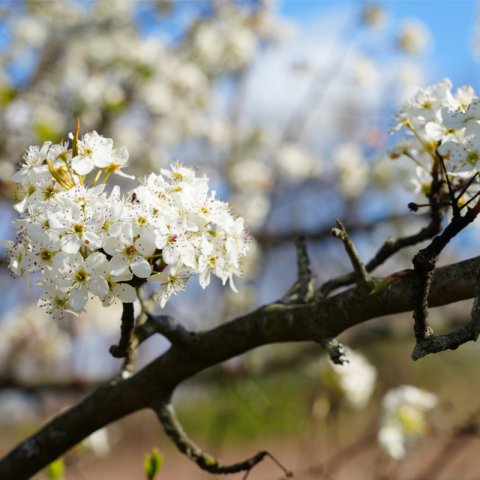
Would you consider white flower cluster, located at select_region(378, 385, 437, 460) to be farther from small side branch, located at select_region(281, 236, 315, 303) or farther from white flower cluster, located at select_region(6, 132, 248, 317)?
white flower cluster, located at select_region(6, 132, 248, 317)

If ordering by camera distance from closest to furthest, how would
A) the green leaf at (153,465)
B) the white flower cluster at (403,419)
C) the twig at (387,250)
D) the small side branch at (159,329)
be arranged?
the small side branch at (159,329) < the twig at (387,250) < the green leaf at (153,465) < the white flower cluster at (403,419)

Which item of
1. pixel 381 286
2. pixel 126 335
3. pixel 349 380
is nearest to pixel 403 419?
pixel 349 380

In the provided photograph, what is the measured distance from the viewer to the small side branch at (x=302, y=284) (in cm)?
168

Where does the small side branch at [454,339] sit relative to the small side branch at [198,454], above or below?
below

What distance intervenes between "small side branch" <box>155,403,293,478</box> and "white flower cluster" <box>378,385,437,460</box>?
65.9 inches

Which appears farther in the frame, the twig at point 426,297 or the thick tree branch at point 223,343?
the thick tree branch at point 223,343

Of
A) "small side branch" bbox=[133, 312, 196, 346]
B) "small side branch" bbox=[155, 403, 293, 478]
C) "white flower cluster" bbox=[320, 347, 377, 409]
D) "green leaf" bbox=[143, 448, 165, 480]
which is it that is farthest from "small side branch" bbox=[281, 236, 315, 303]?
"white flower cluster" bbox=[320, 347, 377, 409]

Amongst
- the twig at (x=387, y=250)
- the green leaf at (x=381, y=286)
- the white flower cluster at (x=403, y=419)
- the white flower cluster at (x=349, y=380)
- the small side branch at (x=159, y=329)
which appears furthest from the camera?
the white flower cluster at (x=349, y=380)

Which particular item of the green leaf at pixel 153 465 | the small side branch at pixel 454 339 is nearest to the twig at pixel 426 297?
the small side branch at pixel 454 339

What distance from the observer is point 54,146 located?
1.53 meters

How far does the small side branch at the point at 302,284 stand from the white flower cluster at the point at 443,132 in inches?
16.6

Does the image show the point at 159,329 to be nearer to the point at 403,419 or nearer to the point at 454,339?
the point at 454,339

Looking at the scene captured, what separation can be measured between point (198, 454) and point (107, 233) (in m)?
0.64

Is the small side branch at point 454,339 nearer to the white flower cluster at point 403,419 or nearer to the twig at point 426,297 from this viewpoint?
the twig at point 426,297
